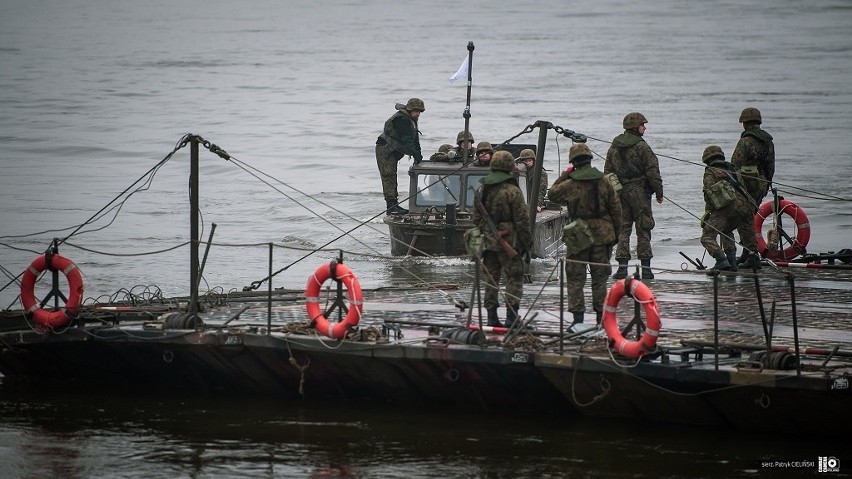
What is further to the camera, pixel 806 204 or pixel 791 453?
pixel 806 204

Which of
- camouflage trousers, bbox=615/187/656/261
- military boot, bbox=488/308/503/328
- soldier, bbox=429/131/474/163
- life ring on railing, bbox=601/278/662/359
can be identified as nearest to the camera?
life ring on railing, bbox=601/278/662/359

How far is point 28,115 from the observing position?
161 ft

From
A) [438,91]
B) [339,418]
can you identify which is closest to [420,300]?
[339,418]

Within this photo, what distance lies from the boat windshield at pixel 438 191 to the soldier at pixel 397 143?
1.30 ft

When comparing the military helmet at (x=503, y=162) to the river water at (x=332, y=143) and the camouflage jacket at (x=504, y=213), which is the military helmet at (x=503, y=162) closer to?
the camouflage jacket at (x=504, y=213)

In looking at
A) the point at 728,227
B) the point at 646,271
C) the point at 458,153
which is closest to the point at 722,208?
the point at 728,227

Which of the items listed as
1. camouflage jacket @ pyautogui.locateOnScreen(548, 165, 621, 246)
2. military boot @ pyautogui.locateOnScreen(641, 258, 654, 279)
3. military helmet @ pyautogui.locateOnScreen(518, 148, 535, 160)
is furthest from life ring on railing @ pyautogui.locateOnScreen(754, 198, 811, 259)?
camouflage jacket @ pyautogui.locateOnScreen(548, 165, 621, 246)

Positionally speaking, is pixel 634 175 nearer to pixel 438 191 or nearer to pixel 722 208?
pixel 722 208

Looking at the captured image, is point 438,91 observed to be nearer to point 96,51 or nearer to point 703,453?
point 96,51

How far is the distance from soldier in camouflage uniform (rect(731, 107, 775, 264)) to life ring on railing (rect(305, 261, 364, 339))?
248 inches

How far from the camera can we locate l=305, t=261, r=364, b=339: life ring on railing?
13.8m

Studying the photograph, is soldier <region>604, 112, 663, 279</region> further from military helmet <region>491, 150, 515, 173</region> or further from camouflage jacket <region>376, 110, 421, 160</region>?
camouflage jacket <region>376, 110, 421, 160</region>

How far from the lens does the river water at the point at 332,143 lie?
13.1 m

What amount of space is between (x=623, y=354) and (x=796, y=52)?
59761 mm
